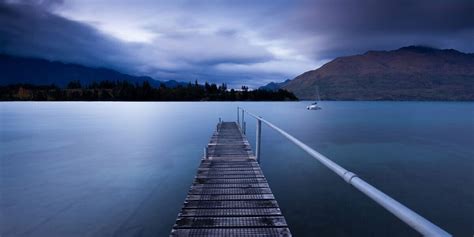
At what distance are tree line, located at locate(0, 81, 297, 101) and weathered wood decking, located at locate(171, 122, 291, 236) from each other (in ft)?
509

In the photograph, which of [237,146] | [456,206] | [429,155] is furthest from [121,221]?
[429,155]

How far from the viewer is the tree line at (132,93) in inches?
6201

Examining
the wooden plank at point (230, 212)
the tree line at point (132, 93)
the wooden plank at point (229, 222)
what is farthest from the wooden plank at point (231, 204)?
the tree line at point (132, 93)

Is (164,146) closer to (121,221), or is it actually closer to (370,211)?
(121,221)

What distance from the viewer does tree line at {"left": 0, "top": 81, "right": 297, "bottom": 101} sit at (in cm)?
15750

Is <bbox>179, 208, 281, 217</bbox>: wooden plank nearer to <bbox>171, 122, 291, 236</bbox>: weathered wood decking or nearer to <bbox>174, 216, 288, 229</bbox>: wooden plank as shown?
<bbox>171, 122, 291, 236</bbox>: weathered wood decking

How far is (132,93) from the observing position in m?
158

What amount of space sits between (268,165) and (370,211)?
5.58 meters

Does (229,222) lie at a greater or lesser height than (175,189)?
greater

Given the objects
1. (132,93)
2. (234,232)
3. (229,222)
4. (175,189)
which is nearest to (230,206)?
(229,222)

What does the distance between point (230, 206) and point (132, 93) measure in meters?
166

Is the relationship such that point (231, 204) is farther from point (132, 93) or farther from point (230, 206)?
point (132, 93)

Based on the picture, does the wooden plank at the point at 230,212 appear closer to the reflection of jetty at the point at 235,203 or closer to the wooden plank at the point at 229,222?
the reflection of jetty at the point at 235,203

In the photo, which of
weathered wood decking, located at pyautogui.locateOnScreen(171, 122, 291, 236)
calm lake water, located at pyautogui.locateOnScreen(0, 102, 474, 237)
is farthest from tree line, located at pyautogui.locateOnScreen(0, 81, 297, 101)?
weathered wood decking, located at pyautogui.locateOnScreen(171, 122, 291, 236)
